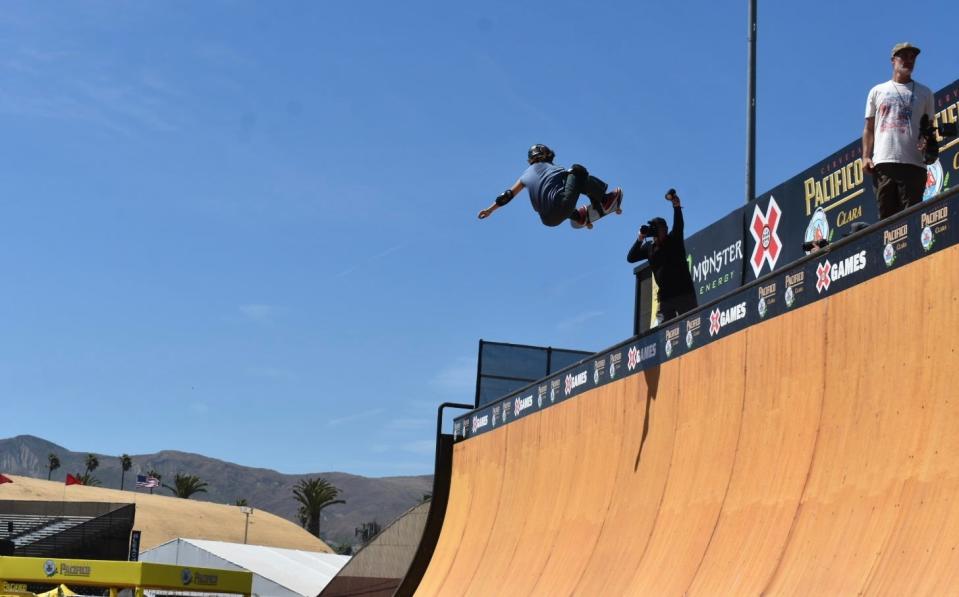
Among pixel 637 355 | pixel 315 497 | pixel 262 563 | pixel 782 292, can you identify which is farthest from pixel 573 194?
pixel 315 497

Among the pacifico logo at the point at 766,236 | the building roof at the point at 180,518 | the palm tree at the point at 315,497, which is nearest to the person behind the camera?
the pacifico logo at the point at 766,236

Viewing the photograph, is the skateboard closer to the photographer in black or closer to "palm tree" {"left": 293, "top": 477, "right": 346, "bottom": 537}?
the photographer in black

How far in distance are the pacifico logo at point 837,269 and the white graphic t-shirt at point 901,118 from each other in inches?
30.5

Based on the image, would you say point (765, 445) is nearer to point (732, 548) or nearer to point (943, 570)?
point (732, 548)

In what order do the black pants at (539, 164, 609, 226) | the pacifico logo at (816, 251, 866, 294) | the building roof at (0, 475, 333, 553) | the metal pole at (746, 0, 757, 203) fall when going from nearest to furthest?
the pacifico logo at (816, 251, 866, 294)
the black pants at (539, 164, 609, 226)
the metal pole at (746, 0, 757, 203)
the building roof at (0, 475, 333, 553)

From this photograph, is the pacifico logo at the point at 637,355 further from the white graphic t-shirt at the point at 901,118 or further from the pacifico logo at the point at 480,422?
the pacifico logo at the point at 480,422

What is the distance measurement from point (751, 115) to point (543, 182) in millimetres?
5859

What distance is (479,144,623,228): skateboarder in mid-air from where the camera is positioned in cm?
1099

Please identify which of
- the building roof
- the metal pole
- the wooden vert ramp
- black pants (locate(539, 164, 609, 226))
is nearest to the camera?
the wooden vert ramp

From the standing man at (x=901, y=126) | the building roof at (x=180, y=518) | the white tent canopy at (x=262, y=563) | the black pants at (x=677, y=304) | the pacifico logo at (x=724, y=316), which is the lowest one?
the white tent canopy at (x=262, y=563)

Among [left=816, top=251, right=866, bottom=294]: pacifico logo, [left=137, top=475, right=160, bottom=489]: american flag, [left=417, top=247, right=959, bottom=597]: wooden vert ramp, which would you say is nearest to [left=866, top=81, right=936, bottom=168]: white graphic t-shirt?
[left=816, top=251, right=866, bottom=294]: pacifico logo

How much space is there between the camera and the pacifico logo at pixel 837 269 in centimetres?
823

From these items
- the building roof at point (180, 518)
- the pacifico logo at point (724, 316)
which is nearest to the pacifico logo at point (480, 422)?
the pacifico logo at point (724, 316)

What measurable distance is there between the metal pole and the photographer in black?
11.8ft
